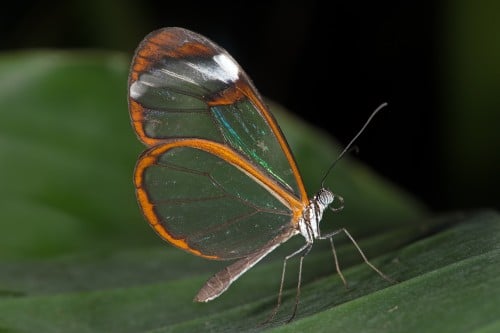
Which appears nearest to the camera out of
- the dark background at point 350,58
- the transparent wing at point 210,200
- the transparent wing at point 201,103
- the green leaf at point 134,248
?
the green leaf at point 134,248

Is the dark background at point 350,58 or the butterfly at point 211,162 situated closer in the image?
the butterfly at point 211,162

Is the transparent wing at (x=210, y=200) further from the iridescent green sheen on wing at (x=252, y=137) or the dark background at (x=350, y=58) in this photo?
the dark background at (x=350, y=58)

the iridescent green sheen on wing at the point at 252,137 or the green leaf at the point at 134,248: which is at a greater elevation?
the iridescent green sheen on wing at the point at 252,137

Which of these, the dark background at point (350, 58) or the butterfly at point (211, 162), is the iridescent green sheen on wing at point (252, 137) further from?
the dark background at point (350, 58)

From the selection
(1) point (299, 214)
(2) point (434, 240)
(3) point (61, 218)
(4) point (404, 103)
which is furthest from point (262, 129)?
(4) point (404, 103)

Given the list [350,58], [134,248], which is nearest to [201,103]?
[134,248]

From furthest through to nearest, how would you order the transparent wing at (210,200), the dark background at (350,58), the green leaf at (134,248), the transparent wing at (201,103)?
1. the dark background at (350,58)
2. the transparent wing at (210,200)
3. the transparent wing at (201,103)
4. the green leaf at (134,248)

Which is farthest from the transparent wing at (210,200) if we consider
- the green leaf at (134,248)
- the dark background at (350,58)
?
the dark background at (350,58)
